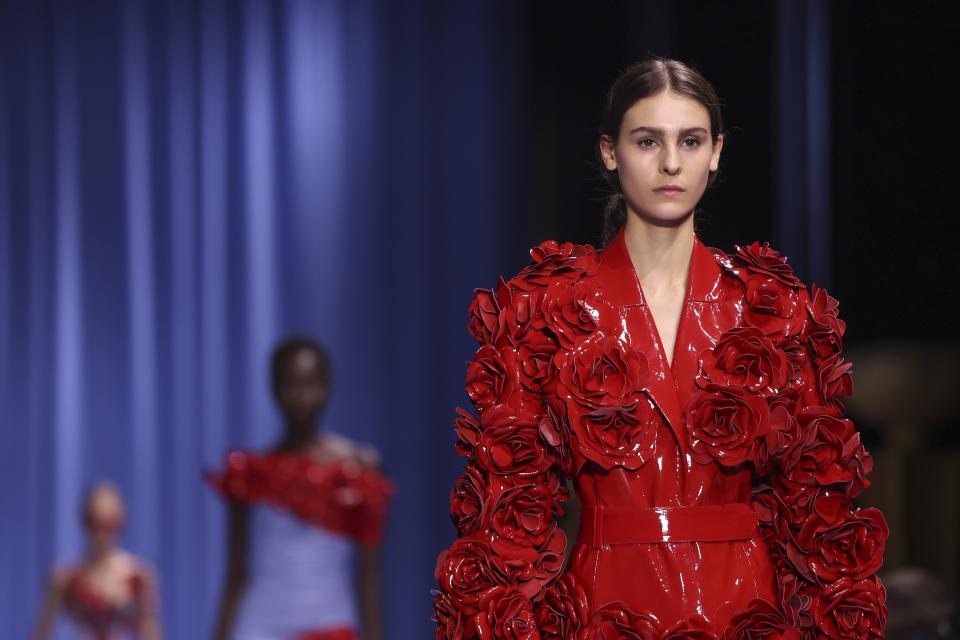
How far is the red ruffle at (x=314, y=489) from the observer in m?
Result: 5.16

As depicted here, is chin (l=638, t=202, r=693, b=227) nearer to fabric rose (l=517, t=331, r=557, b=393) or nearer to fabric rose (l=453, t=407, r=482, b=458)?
fabric rose (l=517, t=331, r=557, b=393)

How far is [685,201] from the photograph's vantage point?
83.7 inches

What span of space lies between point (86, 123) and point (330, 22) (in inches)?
49.6

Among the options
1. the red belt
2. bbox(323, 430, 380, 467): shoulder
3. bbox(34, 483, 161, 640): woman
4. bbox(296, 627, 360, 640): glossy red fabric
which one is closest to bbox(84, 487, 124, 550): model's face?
bbox(34, 483, 161, 640): woman

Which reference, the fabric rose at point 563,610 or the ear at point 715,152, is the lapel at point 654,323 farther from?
the fabric rose at point 563,610

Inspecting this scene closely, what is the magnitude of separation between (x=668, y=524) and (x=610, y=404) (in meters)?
0.18

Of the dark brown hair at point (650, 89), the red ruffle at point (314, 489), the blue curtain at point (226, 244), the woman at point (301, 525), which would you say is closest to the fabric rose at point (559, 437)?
the dark brown hair at point (650, 89)

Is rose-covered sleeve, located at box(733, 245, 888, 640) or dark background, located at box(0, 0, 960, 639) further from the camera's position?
dark background, located at box(0, 0, 960, 639)

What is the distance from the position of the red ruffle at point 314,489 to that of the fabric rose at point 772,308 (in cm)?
321

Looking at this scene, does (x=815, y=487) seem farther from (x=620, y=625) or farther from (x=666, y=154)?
(x=666, y=154)

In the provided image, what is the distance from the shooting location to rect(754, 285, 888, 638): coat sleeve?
205 centimetres

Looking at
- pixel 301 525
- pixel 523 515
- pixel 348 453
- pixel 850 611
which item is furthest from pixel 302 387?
pixel 850 611

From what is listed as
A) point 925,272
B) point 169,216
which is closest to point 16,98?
point 169,216

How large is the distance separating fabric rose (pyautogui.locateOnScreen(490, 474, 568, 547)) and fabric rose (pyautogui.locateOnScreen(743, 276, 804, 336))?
0.38m
